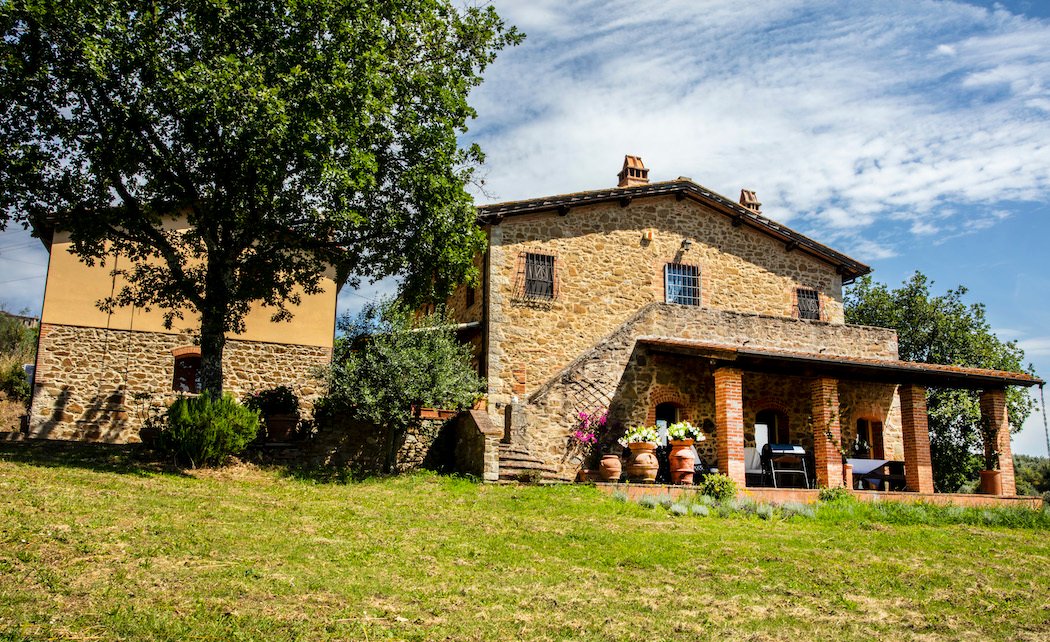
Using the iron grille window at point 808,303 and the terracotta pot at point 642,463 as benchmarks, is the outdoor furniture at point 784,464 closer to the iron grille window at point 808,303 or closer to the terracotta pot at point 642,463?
the terracotta pot at point 642,463

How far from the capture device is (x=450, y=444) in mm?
17047

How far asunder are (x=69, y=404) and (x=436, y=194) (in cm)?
1020

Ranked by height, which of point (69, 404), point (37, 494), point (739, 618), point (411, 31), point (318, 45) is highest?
point (411, 31)

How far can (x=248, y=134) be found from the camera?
13.1 metres

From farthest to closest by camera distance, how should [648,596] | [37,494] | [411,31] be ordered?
1. [411,31]
2. [37,494]
3. [648,596]

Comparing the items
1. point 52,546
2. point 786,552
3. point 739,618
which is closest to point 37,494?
point 52,546

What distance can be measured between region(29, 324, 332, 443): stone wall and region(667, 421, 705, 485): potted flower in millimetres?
8037

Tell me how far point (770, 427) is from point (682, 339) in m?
3.88

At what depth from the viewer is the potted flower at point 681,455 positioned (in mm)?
15797

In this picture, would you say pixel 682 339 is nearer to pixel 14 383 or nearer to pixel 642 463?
pixel 642 463

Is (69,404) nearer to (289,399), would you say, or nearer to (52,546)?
(289,399)

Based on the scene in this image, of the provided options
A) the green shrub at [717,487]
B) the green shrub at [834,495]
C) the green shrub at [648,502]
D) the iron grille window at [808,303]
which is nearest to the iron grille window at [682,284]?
the iron grille window at [808,303]

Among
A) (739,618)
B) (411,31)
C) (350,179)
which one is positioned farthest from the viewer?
(411,31)

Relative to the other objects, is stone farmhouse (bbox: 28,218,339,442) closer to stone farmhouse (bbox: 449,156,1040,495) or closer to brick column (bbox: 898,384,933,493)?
stone farmhouse (bbox: 449,156,1040,495)
